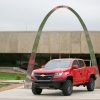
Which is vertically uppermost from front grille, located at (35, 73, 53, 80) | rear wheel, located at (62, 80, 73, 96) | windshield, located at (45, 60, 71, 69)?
windshield, located at (45, 60, 71, 69)

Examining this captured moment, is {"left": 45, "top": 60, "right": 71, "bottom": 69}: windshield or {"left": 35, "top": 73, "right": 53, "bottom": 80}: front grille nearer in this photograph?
{"left": 35, "top": 73, "right": 53, "bottom": 80}: front grille

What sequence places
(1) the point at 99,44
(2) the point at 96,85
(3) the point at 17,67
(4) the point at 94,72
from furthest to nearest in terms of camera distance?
(3) the point at 17,67
(1) the point at 99,44
(2) the point at 96,85
(4) the point at 94,72

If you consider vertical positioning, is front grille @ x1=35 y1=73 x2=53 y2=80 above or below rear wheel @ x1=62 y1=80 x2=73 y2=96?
above

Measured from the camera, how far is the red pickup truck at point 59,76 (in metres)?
24.1

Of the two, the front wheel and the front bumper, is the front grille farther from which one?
the front wheel

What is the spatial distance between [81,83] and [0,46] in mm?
48376

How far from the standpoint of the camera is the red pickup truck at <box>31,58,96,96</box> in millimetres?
24062

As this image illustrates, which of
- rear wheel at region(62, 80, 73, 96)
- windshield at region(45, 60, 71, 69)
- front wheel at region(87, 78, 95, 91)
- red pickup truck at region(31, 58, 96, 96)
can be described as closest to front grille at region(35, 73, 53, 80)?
red pickup truck at region(31, 58, 96, 96)

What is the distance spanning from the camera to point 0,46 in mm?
74188

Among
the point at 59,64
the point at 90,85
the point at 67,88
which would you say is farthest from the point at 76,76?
the point at 90,85

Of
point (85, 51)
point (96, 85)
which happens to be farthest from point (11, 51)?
point (96, 85)

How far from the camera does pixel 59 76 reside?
24.1 m

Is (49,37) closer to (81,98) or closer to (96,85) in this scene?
(96,85)

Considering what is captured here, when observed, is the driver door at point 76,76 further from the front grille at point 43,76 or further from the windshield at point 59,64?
the front grille at point 43,76
